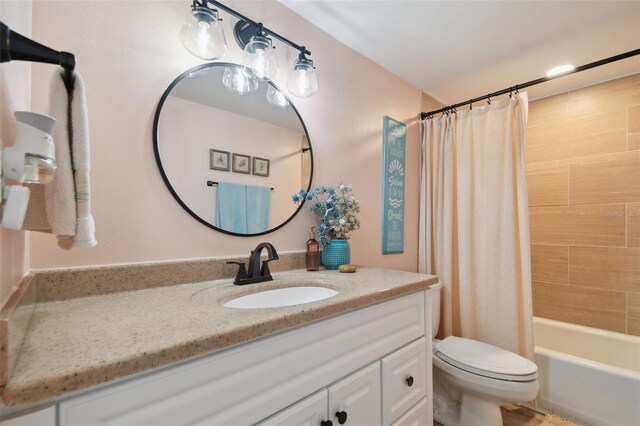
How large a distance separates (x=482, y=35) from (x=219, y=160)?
5.43 feet

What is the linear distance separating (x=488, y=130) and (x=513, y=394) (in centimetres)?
151

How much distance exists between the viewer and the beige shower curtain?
1739 mm

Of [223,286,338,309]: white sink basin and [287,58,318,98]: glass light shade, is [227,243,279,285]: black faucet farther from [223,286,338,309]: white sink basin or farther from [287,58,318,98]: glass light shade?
[287,58,318,98]: glass light shade

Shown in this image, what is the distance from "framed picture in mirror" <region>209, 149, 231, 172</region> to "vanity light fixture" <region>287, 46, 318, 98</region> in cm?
49

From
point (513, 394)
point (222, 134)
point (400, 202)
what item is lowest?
point (513, 394)

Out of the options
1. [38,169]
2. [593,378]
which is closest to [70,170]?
[38,169]

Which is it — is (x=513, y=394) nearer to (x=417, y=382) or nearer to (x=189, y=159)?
(x=417, y=382)

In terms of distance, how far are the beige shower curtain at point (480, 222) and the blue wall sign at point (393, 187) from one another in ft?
0.81

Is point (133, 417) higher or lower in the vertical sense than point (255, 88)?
lower

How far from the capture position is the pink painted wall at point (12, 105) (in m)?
0.49

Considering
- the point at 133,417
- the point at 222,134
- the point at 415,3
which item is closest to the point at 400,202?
the point at 415,3

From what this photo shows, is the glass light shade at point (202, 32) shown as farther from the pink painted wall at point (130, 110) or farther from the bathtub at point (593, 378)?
the bathtub at point (593, 378)

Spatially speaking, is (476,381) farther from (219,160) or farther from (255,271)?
(219,160)

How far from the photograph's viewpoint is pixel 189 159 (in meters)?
1.12
